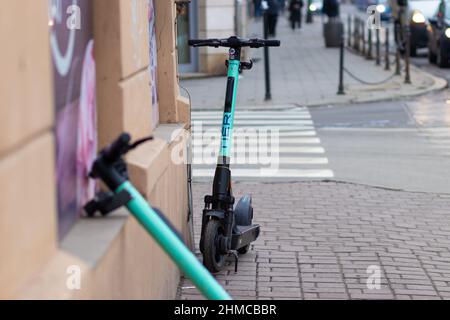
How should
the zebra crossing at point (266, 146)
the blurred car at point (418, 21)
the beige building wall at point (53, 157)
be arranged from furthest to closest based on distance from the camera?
the blurred car at point (418, 21), the zebra crossing at point (266, 146), the beige building wall at point (53, 157)

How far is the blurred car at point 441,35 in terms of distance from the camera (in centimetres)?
2325

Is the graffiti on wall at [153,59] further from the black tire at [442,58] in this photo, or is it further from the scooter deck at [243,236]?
the black tire at [442,58]

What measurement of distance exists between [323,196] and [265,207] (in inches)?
29.3

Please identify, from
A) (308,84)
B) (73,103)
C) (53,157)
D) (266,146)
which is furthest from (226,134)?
(308,84)

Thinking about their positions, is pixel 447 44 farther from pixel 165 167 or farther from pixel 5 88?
pixel 5 88

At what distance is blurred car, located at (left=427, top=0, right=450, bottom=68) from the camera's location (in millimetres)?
23250

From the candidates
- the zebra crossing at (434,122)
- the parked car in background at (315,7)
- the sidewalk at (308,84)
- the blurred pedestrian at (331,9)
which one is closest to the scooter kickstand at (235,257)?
the zebra crossing at (434,122)

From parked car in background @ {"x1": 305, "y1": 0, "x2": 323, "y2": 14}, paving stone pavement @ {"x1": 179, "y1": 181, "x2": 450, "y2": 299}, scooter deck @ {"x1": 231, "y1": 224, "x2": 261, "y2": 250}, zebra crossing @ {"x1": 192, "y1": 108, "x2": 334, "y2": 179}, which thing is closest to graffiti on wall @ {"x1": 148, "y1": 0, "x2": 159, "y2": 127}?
scooter deck @ {"x1": 231, "y1": 224, "x2": 261, "y2": 250}

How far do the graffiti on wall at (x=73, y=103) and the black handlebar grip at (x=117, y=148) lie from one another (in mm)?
228

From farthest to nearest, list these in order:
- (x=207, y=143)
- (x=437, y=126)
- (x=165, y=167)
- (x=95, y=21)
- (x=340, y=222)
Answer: (x=437, y=126)
(x=207, y=143)
(x=340, y=222)
(x=165, y=167)
(x=95, y=21)

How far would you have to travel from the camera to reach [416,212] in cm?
830

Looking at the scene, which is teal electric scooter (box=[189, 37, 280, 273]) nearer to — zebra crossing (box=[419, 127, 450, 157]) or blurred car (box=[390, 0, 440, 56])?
zebra crossing (box=[419, 127, 450, 157])

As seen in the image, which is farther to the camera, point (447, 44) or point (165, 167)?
point (447, 44)
